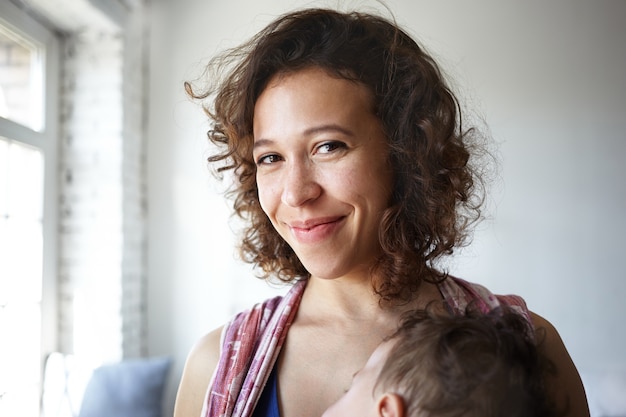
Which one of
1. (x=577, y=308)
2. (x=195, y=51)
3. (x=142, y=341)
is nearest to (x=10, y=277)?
(x=142, y=341)

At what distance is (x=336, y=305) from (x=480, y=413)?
0.39m

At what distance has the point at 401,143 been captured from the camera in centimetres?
104

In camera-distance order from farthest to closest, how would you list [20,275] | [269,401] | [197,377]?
[20,275]
[197,377]
[269,401]

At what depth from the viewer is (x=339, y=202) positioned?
0.97 meters

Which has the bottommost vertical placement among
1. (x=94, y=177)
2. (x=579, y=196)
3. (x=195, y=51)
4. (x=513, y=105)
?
(x=579, y=196)

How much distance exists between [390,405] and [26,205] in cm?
242

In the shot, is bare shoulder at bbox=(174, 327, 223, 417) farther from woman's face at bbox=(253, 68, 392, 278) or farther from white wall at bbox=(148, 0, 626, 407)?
white wall at bbox=(148, 0, 626, 407)

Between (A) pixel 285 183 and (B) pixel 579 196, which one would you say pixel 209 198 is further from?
(A) pixel 285 183

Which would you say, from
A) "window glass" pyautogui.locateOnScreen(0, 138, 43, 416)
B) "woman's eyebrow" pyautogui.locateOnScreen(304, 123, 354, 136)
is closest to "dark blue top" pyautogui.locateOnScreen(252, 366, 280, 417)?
"woman's eyebrow" pyautogui.locateOnScreen(304, 123, 354, 136)

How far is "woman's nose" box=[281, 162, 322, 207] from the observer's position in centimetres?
96

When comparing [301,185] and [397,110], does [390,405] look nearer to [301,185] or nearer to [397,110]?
[301,185]

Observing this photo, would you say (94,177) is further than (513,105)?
No

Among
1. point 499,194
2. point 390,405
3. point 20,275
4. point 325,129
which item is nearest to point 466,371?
point 390,405

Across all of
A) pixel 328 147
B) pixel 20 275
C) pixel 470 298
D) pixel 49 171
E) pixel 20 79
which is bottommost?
pixel 470 298
